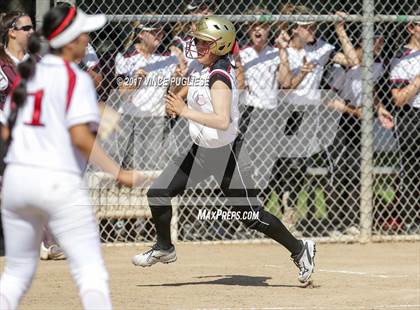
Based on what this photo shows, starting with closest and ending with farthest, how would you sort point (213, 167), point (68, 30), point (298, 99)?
point (68, 30)
point (213, 167)
point (298, 99)

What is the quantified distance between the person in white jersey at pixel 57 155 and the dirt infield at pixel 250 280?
2.35 meters

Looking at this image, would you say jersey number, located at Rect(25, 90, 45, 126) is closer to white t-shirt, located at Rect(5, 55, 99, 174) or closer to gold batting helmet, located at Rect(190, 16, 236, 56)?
white t-shirt, located at Rect(5, 55, 99, 174)

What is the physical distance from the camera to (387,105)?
10.4 meters

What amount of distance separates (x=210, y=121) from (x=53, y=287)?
177 cm

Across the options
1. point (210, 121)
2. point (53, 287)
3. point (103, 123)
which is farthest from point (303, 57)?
point (103, 123)

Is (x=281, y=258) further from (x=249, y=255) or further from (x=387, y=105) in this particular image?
(x=387, y=105)

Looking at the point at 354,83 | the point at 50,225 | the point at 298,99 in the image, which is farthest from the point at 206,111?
the point at 50,225

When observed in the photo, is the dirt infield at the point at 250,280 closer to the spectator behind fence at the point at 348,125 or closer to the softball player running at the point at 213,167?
the softball player running at the point at 213,167

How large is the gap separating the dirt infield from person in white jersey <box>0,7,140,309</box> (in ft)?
7.71

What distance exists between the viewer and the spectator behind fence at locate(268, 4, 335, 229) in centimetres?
1003

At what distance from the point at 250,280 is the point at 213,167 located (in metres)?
1.00

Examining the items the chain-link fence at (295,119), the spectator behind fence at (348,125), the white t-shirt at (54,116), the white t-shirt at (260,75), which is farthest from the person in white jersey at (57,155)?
the spectator behind fence at (348,125)

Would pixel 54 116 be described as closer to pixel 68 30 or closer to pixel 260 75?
pixel 68 30

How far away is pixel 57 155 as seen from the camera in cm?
463
